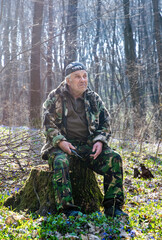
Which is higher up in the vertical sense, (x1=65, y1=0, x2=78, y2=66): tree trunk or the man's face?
(x1=65, y1=0, x2=78, y2=66): tree trunk

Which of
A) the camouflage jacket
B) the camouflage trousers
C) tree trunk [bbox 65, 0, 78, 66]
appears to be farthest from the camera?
tree trunk [bbox 65, 0, 78, 66]

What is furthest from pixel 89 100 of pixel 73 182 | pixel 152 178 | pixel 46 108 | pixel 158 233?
pixel 152 178

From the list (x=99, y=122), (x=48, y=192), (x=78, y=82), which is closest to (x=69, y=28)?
(x=78, y=82)

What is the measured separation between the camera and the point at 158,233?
3.04m

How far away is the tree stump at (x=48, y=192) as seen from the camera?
365 centimetres

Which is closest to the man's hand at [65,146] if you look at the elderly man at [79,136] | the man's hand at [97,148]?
the elderly man at [79,136]

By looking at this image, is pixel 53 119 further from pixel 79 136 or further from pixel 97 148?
pixel 97 148

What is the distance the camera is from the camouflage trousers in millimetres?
3119

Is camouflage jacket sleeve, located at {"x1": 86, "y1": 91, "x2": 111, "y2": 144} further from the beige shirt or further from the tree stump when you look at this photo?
the tree stump

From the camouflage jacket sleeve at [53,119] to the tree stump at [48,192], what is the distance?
53cm

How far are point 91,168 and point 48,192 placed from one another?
0.68 metres

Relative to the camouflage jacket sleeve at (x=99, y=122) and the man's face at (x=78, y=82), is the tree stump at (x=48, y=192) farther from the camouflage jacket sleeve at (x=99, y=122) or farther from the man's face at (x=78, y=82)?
the man's face at (x=78, y=82)

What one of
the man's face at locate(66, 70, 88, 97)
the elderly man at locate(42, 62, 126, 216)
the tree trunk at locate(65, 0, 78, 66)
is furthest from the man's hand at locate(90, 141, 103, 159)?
the tree trunk at locate(65, 0, 78, 66)

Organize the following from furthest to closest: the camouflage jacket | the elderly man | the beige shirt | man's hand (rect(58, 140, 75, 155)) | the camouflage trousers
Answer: the beige shirt < the camouflage jacket < man's hand (rect(58, 140, 75, 155)) < the elderly man < the camouflage trousers
